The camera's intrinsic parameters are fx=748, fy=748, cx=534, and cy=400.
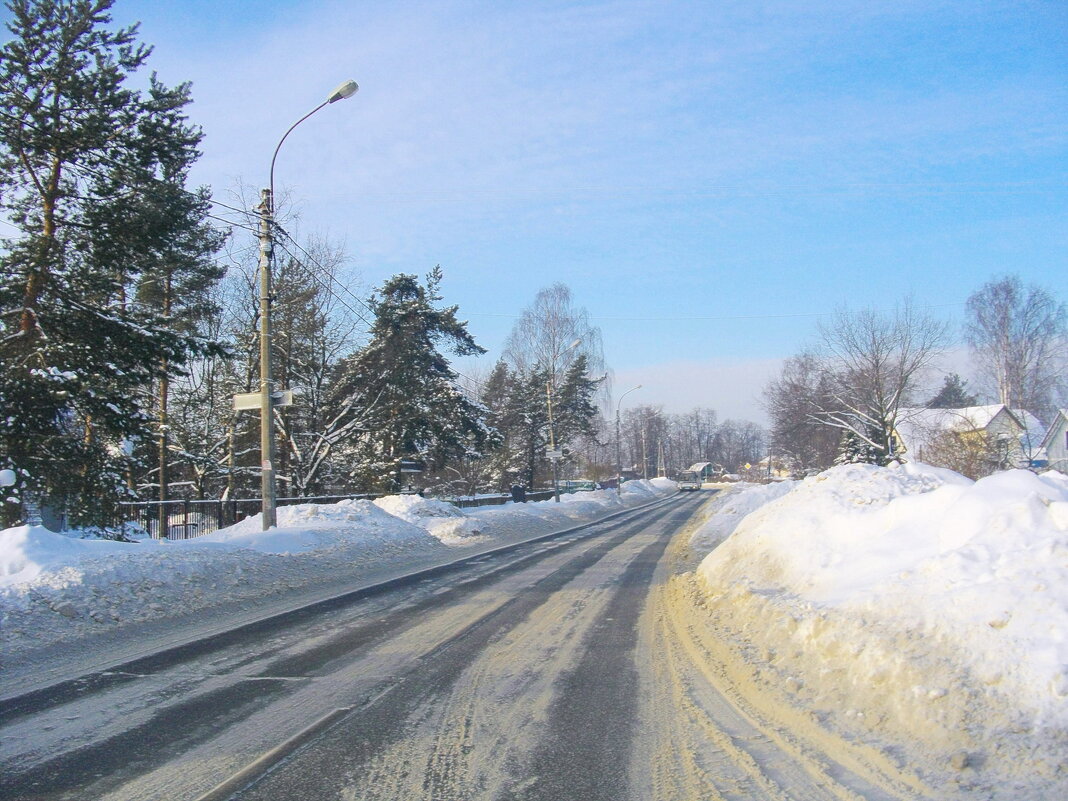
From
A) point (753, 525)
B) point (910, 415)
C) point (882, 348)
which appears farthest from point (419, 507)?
point (910, 415)

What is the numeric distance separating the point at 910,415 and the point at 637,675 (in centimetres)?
3699

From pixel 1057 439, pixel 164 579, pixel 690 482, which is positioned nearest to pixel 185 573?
pixel 164 579

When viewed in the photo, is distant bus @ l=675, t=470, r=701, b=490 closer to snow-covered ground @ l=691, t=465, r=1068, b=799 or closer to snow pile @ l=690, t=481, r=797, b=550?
snow pile @ l=690, t=481, r=797, b=550

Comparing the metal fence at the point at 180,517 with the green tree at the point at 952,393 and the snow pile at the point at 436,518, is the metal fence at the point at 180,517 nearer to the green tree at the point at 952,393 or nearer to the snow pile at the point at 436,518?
the snow pile at the point at 436,518

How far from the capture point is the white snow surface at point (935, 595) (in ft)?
16.0

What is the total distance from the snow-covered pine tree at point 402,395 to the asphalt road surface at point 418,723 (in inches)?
1049

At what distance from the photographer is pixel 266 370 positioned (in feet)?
51.4

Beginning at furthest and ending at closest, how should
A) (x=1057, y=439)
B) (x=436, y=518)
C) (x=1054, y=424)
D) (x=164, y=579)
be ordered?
(x=1057, y=439)
(x=1054, y=424)
(x=436, y=518)
(x=164, y=579)

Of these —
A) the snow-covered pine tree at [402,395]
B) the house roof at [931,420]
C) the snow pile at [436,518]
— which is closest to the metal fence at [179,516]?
the snow pile at [436,518]

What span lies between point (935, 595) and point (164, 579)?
9.72 m

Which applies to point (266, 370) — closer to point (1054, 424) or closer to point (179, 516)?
point (179, 516)

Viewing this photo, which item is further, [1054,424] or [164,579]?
[1054,424]

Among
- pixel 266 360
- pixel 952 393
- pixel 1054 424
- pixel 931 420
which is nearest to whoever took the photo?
pixel 266 360

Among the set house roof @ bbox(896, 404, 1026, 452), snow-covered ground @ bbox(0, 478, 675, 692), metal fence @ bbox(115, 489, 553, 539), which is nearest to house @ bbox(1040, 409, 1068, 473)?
house roof @ bbox(896, 404, 1026, 452)
